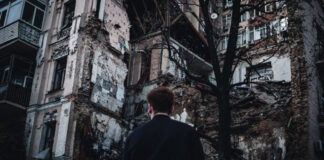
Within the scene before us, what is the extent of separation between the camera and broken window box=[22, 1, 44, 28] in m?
18.2

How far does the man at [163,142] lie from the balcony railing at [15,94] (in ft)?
50.8

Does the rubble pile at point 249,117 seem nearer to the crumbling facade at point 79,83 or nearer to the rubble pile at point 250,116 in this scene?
Result: the rubble pile at point 250,116

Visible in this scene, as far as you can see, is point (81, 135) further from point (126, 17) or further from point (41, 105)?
point (126, 17)

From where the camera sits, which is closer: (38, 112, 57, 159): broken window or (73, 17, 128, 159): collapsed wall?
(73, 17, 128, 159): collapsed wall

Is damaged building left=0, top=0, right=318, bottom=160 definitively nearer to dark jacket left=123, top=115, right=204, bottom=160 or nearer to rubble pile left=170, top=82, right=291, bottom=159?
rubble pile left=170, top=82, right=291, bottom=159

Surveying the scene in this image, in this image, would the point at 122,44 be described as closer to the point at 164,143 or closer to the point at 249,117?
the point at 249,117

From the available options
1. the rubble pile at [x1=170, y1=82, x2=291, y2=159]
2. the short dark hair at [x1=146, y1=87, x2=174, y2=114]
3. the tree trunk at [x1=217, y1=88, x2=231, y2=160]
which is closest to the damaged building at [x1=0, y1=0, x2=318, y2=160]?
the rubble pile at [x1=170, y1=82, x2=291, y2=159]

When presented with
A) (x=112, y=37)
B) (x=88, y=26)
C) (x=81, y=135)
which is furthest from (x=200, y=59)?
(x=81, y=135)

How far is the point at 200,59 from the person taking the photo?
75.4ft

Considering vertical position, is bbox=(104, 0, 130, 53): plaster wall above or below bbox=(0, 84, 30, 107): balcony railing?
above

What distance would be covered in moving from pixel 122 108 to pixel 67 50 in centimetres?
436

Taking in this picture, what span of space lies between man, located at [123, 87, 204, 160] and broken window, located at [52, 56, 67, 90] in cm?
1471

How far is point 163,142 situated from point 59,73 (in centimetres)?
1549

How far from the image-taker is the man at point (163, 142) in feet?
9.00
